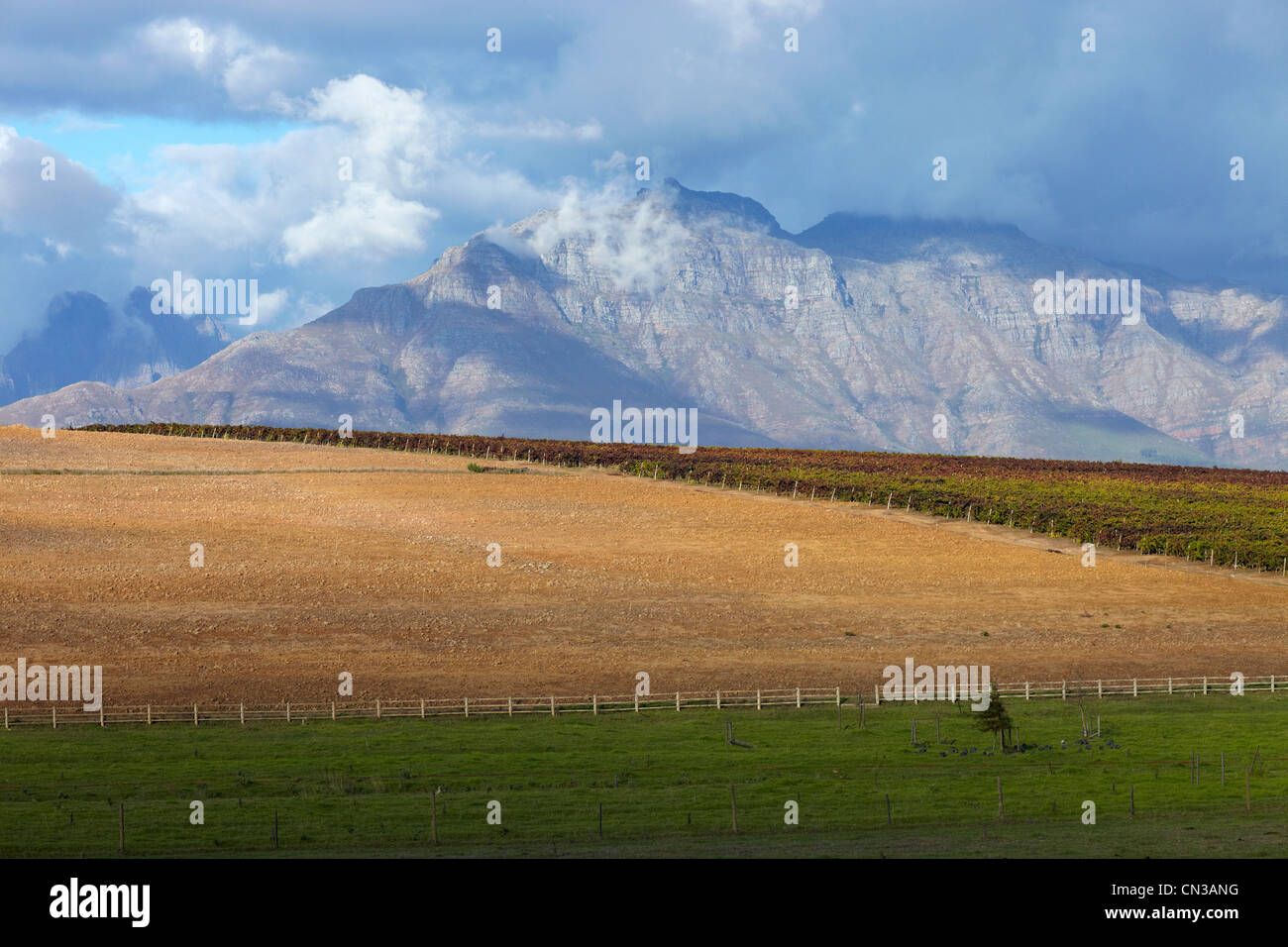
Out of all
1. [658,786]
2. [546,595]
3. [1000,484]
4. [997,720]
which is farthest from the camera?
[1000,484]

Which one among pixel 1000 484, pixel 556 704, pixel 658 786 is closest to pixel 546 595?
pixel 556 704

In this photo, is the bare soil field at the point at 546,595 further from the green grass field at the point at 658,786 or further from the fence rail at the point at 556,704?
the green grass field at the point at 658,786

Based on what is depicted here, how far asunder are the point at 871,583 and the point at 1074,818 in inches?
1771

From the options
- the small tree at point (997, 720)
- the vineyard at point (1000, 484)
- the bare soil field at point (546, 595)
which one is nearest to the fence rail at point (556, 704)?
the bare soil field at point (546, 595)

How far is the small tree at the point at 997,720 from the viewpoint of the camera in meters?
49.5

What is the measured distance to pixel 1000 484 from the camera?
416 feet

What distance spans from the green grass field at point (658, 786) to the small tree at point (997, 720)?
854 mm

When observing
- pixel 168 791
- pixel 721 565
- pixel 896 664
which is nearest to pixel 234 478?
pixel 721 565

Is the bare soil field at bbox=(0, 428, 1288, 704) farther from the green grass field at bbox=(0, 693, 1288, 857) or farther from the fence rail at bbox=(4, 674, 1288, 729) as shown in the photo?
the green grass field at bbox=(0, 693, 1288, 857)

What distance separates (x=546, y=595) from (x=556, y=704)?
69.9ft

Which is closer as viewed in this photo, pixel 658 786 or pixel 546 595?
pixel 658 786

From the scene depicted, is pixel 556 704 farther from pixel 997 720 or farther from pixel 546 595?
pixel 546 595

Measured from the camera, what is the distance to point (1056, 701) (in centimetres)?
5884

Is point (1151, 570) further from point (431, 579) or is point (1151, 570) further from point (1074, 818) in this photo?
point (1074, 818)
